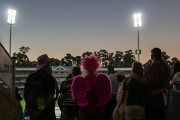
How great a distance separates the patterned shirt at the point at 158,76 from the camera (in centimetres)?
477

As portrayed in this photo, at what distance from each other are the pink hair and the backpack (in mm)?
733

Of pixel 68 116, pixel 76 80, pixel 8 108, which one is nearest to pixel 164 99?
pixel 76 80

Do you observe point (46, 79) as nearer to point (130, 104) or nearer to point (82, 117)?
point (82, 117)

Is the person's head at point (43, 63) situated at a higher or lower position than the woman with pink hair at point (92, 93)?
higher

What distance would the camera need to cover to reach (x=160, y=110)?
15.7ft

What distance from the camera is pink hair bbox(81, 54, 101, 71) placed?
4547 millimetres

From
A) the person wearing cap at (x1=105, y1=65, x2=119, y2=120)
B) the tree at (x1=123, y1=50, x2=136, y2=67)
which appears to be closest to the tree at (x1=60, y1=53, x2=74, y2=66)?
the tree at (x1=123, y1=50, x2=136, y2=67)

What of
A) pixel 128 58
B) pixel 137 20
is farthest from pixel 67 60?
pixel 137 20

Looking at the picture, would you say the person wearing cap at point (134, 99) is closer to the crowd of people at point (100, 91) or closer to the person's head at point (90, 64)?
the crowd of people at point (100, 91)

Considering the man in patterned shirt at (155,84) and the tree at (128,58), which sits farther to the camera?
the tree at (128,58)

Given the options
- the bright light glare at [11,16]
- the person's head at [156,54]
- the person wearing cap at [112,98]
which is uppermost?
the bright light glare at [11,16]

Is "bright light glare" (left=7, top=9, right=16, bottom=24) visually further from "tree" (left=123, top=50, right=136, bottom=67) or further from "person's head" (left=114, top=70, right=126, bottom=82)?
"tree" (left=123, top=50, right=136, bottom=67)

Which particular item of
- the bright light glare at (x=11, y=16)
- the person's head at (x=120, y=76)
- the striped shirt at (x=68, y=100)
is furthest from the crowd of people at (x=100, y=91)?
the bright light glare at (x=11, y=16)

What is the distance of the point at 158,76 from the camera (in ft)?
15.7
